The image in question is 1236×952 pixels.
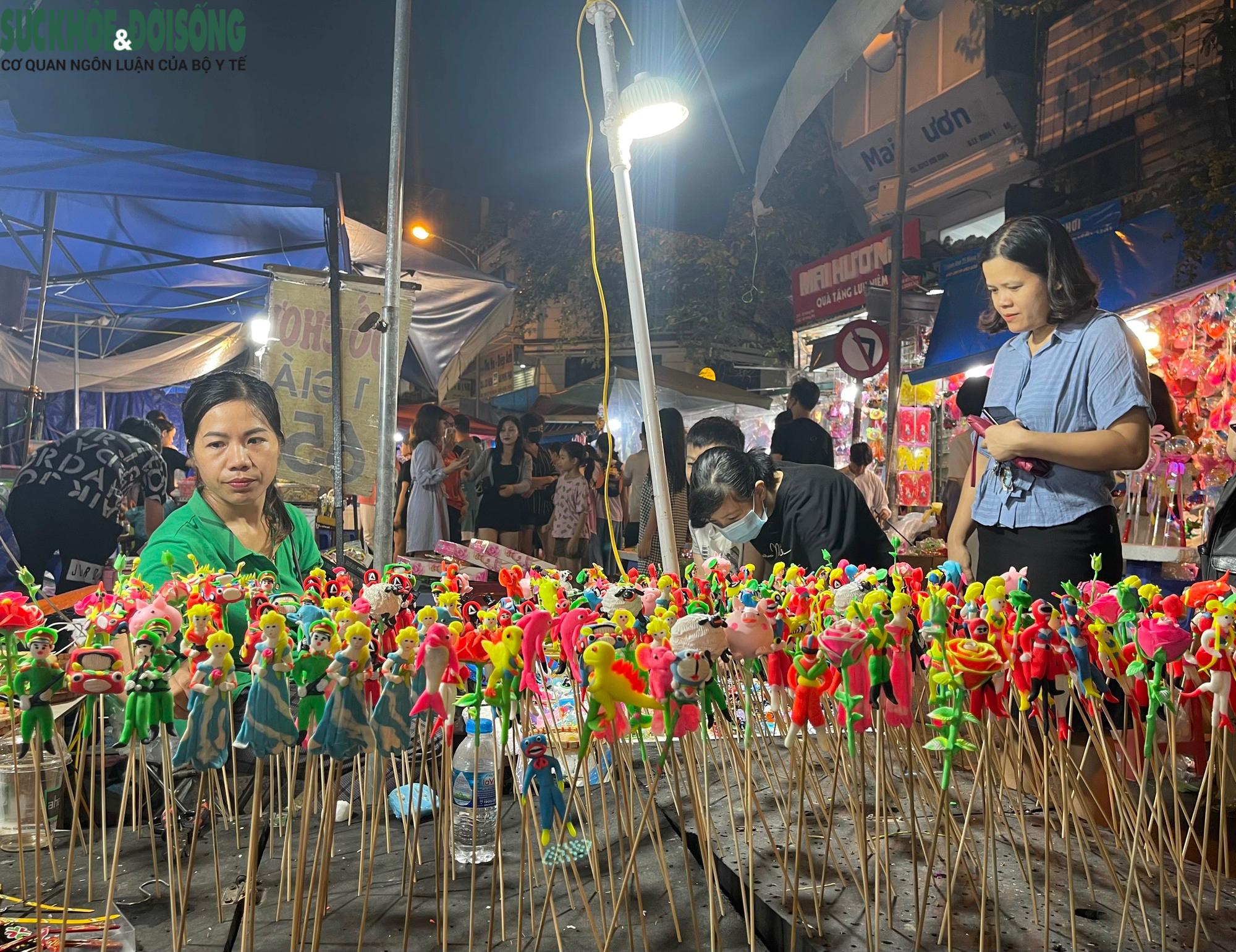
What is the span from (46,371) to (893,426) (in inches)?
145

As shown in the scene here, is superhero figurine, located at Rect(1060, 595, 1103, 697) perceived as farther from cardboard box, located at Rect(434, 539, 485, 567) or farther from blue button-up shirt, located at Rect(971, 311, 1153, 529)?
cardboard box, located at Rect(434, 539, 485, 567)

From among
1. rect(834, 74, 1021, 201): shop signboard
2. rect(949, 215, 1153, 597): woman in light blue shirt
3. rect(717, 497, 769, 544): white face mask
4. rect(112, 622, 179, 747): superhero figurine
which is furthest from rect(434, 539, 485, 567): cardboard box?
rect(834, 74, 1021, 201): shop signboard

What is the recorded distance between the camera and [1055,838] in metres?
1.69

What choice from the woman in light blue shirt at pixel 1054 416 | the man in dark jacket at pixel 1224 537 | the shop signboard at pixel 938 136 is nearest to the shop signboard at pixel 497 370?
the shop signboard at pixel 938 136

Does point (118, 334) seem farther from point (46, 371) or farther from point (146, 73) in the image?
point (146, 73)

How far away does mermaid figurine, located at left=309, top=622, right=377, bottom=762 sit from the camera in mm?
1192

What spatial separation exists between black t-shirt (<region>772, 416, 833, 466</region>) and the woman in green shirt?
85.3 inches

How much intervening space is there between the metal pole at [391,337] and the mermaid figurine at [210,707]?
1.28m

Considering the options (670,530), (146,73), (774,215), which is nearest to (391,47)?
(146,73)

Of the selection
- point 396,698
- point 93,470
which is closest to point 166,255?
point 93,470

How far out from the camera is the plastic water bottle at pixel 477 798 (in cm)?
165

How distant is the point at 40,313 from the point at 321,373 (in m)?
0.89

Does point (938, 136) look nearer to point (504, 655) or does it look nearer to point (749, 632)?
point (749, 632)

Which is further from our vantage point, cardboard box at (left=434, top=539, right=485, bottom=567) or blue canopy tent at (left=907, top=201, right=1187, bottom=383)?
cardboard box at (left=434, top=539, right=485, bottom=567)
